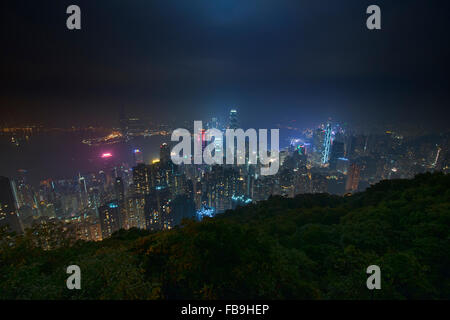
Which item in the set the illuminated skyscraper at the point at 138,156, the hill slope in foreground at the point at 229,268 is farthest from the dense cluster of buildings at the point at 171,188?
the hill slope in foreground at the point at 229,268

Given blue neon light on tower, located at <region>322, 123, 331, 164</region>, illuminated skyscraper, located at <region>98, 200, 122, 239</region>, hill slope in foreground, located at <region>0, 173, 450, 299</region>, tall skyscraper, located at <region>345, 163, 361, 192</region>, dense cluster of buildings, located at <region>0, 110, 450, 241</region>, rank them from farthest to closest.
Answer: blue neon light on tower, located at <region>322, 123, 331, 164</region>, tall skyscraper, located at <region>345, 163, 361, 192</region>, dense cluster of buildings, located at <region>0, 110, 450, 241</region>, illuminated skyscraper, located at <region>98, 200, 122, 239</region>, hill slope in foreground, located at <region>0, 173, 450, 299</region>

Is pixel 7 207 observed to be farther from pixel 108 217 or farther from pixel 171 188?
pixel 171 188

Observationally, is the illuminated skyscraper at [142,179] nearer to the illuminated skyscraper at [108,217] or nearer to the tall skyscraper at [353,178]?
the illuminated skyscraper at [108,217]

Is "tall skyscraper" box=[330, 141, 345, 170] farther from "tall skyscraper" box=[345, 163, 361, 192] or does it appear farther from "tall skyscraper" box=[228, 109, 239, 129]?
"tall skyscraper" box=[228, 109, 239, 129]

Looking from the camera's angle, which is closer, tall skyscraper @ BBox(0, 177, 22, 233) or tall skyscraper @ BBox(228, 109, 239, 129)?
tall skyscraper @ BBox(0, 177, 22, 233)

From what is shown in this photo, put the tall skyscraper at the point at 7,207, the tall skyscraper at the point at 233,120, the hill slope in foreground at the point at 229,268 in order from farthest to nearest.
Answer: the tall skyscraper at the point at 233,120 < the tall skyscraper at the point at 7,207 < the hill slope in foreground at the point at 229,268

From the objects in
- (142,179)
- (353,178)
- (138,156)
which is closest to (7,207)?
(142,179)

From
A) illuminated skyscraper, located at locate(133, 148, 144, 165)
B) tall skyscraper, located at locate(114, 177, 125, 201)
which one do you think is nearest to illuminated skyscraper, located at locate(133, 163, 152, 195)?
tall skyscraper, located at locate(114, 177, 125, 201)

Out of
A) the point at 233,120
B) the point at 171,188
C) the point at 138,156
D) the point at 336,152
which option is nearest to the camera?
the point at 171,188
